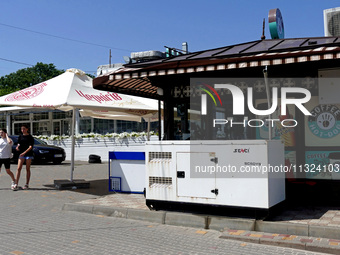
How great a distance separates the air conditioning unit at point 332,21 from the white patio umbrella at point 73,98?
250 inches

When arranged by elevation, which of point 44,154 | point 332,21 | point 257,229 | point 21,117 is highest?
point 332,21

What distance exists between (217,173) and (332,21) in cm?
859

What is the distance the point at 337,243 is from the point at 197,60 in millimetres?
3934

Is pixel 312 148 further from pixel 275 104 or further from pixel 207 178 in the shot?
pixel 207 178

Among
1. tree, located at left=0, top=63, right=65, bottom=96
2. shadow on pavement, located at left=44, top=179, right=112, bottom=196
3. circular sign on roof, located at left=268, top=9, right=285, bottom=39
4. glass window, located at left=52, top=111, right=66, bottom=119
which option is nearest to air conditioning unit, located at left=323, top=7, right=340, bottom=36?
circular sign on roof, located at left=268, top=9, right=285, bottom=39

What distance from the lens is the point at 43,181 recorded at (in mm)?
12359

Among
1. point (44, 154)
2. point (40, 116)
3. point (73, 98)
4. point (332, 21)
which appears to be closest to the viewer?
point (73, 98)

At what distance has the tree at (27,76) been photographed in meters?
61.1

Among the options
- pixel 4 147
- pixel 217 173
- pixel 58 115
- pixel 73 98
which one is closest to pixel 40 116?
pixel 58 115

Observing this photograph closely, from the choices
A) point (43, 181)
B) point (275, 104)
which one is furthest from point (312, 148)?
point (43, 181)

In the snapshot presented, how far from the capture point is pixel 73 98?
10.0 meters

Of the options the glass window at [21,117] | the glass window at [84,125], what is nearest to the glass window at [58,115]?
the glass window at [84,125]

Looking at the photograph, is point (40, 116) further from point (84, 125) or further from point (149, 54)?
point (149, 54)

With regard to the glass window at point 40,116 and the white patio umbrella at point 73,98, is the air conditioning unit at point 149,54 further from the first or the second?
the white patio umbrella at point 73,98
